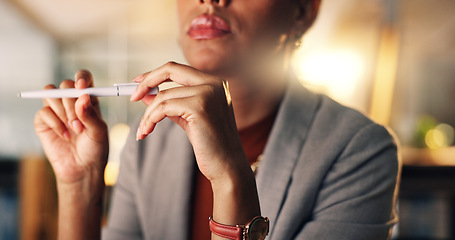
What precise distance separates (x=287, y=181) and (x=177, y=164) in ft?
1.13

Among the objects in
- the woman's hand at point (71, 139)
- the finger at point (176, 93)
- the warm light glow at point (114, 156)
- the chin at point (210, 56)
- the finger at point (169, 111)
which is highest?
the chin at point (210, 56)

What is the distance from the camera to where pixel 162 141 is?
1.14m

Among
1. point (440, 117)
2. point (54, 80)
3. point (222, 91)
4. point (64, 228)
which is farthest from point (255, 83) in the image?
point (440, 117)

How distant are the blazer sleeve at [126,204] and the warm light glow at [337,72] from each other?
6.85ft

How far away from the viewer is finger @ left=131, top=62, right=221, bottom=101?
2.03ft

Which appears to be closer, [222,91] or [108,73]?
[222,91]

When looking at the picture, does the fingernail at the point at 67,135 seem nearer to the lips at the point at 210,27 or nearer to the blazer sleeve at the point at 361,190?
the lips at the point at 210,27

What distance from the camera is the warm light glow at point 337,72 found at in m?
3.20

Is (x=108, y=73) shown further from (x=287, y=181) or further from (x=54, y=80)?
(x=287, y=181)

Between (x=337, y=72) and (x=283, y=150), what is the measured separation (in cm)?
272

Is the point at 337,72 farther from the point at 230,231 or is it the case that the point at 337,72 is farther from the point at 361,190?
the point at 230,231

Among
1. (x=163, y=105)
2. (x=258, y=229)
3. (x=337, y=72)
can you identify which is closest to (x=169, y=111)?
(x=163, y=105)

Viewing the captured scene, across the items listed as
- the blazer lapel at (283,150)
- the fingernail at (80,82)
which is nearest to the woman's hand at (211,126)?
the fingernail at (80,82)

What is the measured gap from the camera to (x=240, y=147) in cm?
66
